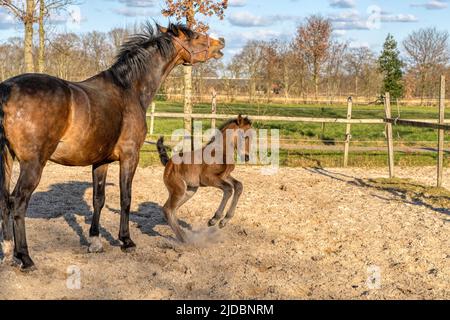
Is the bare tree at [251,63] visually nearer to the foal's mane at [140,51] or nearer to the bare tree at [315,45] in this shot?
the bare tree at [315,45]

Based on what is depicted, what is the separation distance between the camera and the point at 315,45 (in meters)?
40.5

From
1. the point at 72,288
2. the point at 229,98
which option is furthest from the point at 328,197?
the point at 229,98

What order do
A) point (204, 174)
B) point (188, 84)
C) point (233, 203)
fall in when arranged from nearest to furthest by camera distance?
point (204, 174) < point (233, 203) < point (188, 84)

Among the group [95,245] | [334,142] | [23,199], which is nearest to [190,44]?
[95,245]

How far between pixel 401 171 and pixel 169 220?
7.38m

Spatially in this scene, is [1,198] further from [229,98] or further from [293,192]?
[229,98]

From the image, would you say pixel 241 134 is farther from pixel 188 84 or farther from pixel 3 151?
pixel 188 84

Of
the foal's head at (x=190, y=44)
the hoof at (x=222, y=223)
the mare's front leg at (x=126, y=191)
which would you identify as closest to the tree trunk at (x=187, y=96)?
the foal's head at (x=190, y=44)

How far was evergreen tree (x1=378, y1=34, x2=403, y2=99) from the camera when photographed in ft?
123

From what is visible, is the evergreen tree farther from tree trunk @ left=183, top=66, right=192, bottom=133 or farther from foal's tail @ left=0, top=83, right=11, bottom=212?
foal's tail @ left=0, top=83, right=11, bottom=212

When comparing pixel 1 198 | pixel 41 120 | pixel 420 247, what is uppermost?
pixel 41 120

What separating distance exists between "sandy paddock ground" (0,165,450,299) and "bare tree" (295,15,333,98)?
3137 centimetres

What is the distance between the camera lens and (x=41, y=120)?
445 cm

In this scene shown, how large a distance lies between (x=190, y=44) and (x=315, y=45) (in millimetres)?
36034
